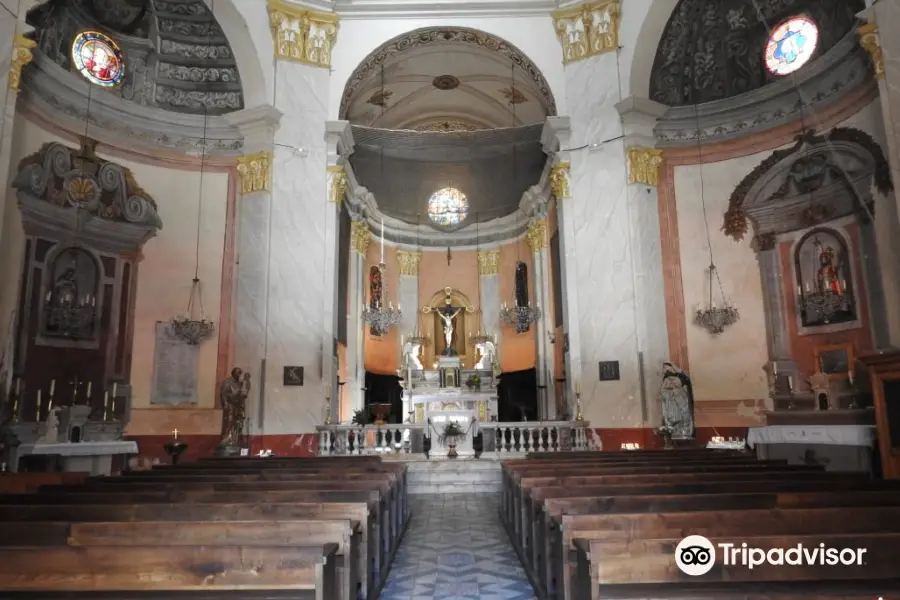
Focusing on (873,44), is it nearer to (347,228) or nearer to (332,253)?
(332,253)

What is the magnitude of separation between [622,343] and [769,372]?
104 inches

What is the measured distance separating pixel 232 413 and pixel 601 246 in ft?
23.2

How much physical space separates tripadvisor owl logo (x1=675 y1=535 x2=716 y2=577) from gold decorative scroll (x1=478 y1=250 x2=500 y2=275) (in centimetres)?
1650

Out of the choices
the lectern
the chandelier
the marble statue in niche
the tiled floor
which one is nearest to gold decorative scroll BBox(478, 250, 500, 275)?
the chandelier

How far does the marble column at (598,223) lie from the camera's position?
11.4m

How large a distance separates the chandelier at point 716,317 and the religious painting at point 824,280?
1.10 meters

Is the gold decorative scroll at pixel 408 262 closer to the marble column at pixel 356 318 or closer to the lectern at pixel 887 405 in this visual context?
the marble column at pixel 356 318

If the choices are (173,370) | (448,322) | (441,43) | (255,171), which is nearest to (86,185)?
(255,171)

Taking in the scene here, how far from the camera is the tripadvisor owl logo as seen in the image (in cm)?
267

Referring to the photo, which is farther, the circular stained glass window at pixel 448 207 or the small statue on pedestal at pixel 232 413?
the circular stained glass window at pixel 448 207

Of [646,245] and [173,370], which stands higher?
[646,245]

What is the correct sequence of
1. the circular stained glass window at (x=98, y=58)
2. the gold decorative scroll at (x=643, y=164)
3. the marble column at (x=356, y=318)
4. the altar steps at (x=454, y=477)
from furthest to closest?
the marble column at (x=356, y=318) → the gold decorative scroll at (x=643, y=164) → the circular stained glass window at (x=98, y=58) → the altar steps at (x=454, y=477)

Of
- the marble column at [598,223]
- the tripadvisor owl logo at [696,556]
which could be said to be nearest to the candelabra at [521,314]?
the marble column at [598,223]

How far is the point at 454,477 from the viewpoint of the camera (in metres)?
9.86
